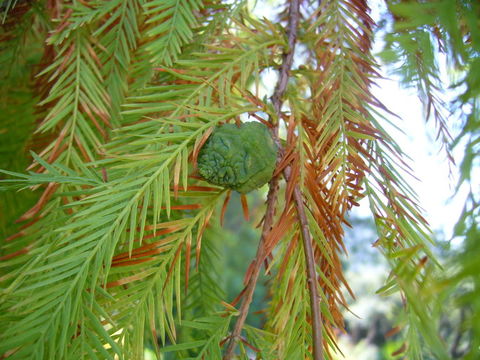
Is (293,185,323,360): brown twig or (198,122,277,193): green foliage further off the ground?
(198,122,277,193): green foliage

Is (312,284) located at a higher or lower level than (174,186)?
lower

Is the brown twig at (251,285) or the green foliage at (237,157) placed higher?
the green foliage at (237,157)

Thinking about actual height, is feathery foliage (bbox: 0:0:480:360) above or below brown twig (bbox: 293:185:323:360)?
above

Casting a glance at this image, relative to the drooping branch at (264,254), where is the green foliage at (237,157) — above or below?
above

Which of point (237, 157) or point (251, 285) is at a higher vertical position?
point (237, 157)
